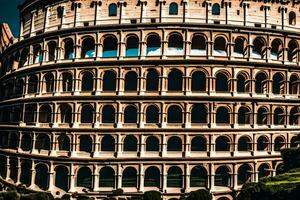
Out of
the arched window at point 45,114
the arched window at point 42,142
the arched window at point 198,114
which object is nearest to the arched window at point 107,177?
the arched window at point 42,142

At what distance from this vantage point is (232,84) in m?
30.6

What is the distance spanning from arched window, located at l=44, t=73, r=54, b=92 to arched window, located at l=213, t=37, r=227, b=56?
18112 millimetres

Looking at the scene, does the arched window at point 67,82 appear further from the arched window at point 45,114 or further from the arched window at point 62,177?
the arched window at point 62,177

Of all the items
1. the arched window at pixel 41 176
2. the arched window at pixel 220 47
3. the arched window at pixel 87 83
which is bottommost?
the arched window at pixel 41 176

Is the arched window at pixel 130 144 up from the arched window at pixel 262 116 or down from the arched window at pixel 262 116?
down

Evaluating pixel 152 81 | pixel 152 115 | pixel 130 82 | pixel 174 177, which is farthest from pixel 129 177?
pixel 152 81

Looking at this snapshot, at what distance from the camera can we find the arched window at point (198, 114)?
31375mm

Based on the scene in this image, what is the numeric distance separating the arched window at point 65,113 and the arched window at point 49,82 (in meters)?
2.82

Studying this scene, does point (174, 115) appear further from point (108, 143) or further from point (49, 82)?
point (49, 82)

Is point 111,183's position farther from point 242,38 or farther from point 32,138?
point 242,38

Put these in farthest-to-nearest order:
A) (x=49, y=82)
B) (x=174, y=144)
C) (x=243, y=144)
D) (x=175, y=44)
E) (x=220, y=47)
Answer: (x=49, y=82), (x=220, y=47), (x=175, y=44), (x=243, y=144), (x=174, y=144)

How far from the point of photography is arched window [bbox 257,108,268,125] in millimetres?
32084

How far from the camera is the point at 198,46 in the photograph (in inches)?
1286

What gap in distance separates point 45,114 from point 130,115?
989cm
